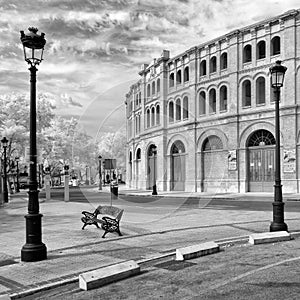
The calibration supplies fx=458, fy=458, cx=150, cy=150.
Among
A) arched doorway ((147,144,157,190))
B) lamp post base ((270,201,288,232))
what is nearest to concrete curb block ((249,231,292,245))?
lamp post base ((270,201,288,232))

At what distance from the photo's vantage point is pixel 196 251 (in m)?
9.59

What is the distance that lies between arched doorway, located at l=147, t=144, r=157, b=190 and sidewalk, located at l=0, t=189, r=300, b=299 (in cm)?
3237

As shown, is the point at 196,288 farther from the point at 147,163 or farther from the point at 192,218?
the point at 147,163

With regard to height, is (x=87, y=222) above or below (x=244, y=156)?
below

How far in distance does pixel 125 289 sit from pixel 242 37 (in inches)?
1402

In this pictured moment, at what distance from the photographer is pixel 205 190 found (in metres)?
42.8

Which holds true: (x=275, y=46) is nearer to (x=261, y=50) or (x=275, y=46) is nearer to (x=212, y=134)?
(x=261, y=50)

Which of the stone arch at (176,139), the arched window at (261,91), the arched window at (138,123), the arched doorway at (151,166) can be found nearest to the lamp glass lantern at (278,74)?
the arched window at (261,91)

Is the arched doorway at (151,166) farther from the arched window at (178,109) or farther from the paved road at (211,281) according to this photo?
the paved road at (211,281)

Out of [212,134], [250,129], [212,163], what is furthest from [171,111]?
[250,129]

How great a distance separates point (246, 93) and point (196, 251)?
106ft

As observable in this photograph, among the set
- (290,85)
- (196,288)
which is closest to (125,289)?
(196,288)

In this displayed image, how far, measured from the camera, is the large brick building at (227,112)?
3606cm

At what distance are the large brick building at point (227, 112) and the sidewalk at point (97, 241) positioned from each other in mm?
19648
